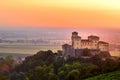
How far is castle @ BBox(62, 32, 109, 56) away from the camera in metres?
35.2

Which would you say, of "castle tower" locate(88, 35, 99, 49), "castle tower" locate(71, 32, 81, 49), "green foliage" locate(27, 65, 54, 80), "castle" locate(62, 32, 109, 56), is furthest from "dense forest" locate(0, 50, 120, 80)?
"castle tower" locate(88, 35, 99, 49)

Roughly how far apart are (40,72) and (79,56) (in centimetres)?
733

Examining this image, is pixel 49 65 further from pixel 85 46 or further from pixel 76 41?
pixel 76 41

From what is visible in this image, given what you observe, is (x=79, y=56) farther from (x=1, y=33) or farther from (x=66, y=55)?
(x=1, y=33)

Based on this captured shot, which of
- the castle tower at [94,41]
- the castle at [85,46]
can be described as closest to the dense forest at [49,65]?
the castle at [85,46]

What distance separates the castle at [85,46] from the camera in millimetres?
35188

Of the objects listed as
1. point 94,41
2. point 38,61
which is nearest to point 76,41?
point 94,41

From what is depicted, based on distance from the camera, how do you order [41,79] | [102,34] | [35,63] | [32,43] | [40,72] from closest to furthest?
[41,79] < [40,72] < [35,63] < [102,34] < [32,43]

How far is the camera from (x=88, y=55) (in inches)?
1314

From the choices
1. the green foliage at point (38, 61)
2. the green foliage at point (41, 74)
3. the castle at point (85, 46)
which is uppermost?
the castle at point (85, 46)

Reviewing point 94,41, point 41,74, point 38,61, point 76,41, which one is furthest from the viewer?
point 94,41

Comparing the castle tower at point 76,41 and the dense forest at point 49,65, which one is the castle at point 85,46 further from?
the dense forest at point 49,65

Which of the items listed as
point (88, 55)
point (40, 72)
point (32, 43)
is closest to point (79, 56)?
point (88, 55)

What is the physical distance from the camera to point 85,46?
36.9 m
